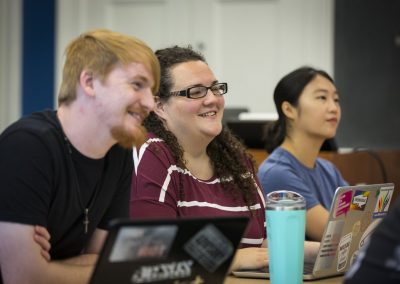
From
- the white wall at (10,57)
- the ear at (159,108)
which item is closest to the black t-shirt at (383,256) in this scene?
the ear at (159,108)

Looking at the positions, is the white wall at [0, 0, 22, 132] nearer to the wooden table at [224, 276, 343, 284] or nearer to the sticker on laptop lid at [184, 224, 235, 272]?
the wooden table at [224, 276, 343, 284]

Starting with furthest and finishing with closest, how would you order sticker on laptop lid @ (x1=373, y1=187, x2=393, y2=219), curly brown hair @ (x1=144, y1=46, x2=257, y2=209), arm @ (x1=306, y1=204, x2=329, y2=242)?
arm @ (x1=306, y1=204, x2=329, y2=242), curly brown hair @ (x1=144, y1=46, x2=257, y2=209), sticker on laptop lid @ (x1=373, y1=187, x2=393, y2=219)

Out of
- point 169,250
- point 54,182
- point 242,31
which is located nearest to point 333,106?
point 54,182

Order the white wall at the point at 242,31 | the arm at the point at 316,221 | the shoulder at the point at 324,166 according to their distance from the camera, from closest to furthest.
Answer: the arm at the point at 316,221, the shoulder at the point at 324,166, the white wall at the point at 242,31

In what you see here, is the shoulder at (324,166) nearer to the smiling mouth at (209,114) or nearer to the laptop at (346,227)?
the smiling mouth at (209,114)

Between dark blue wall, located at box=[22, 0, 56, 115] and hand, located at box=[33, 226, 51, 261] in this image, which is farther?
dark blue wall, located at box=[22, 0, 56, 115]

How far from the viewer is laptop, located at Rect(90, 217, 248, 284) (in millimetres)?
1145

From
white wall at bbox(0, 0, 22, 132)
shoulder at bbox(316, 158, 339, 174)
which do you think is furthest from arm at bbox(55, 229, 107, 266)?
white wall at bbox(0, 0, 22, 132)

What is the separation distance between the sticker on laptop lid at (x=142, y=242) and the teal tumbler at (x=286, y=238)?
37 cm

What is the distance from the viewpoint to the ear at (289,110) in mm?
2895

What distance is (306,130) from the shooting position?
2.86 meters

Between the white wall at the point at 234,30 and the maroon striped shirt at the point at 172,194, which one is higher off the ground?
the white wall at the point at 234,30

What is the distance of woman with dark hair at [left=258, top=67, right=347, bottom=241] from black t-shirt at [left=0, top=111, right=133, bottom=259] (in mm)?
1063

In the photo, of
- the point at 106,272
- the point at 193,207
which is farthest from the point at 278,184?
the point at 106,272
